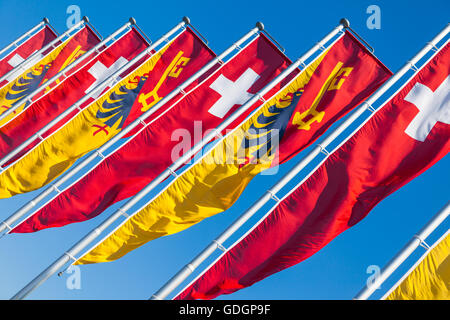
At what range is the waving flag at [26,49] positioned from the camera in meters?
20.0

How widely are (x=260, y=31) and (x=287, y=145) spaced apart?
4512mm

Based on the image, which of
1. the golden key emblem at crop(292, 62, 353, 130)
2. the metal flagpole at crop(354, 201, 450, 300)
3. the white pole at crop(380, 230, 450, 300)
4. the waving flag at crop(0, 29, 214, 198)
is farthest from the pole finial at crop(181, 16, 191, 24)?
the white pole at crop(380, 230, 450, 300)

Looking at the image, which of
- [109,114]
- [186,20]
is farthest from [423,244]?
[186,20]

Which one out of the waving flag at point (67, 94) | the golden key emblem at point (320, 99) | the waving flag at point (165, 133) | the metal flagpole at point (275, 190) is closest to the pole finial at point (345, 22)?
the golden key emblem at point (320, 99)

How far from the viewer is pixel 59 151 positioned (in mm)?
13766

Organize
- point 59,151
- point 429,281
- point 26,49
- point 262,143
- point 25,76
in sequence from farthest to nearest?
point 26,49 → point 25,76 → point 59,151 → point 262,143 → point 429,281

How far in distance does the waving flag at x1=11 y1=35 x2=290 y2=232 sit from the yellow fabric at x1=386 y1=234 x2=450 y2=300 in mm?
6695

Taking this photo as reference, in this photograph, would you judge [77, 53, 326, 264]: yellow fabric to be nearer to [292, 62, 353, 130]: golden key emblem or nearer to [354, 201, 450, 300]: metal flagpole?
[292, 62, 353, 130]: golden key emblem

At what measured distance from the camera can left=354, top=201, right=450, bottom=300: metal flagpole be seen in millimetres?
7891

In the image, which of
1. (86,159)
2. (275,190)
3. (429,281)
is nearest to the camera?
(429,281)

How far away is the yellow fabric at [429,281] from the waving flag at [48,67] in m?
14.1

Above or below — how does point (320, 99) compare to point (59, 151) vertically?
below

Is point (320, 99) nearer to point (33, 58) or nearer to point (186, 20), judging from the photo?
point (186, 20)

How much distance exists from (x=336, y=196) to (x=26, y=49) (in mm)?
15353
